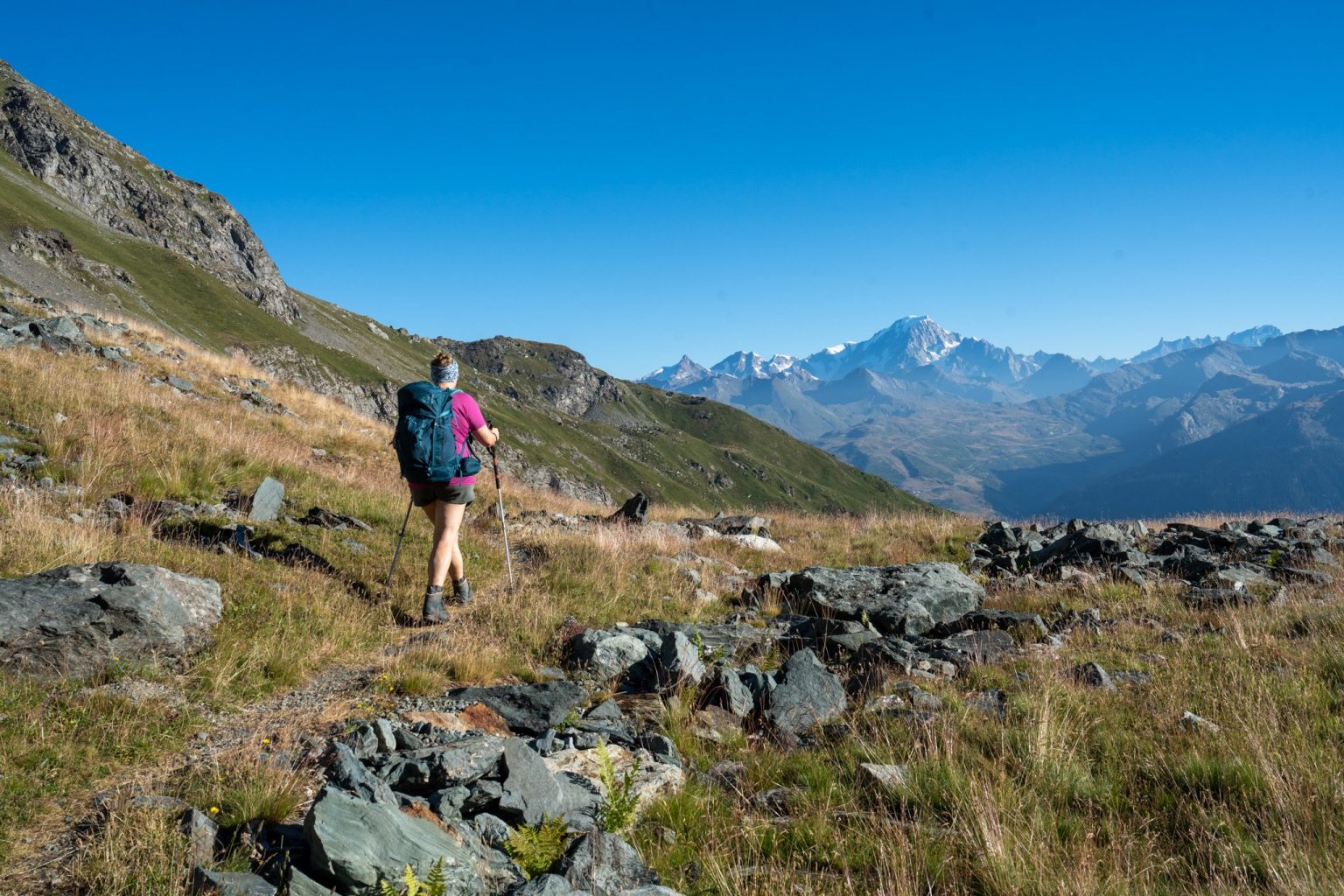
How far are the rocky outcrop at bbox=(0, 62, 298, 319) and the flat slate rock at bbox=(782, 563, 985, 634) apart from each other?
619 feet

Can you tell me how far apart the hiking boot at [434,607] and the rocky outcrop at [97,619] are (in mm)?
2341

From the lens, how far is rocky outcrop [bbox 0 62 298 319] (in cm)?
15525

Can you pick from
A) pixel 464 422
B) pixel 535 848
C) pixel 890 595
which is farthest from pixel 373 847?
pixel 890 595

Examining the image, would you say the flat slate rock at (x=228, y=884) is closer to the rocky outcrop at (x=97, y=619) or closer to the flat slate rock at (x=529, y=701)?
the flat slate rock at (x=529, y=701)

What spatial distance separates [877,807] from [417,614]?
20.0ft

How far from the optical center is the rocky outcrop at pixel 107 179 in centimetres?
15525

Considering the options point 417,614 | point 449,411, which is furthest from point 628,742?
point 449,411

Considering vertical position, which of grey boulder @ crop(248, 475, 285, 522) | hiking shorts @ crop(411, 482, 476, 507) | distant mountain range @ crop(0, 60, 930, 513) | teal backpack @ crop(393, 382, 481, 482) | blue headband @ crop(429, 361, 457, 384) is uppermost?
distant mountain range @ crop(0, 60, 930, 513)

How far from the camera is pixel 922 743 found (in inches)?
213

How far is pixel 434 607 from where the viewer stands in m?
8.47

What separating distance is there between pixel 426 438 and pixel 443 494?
727mm

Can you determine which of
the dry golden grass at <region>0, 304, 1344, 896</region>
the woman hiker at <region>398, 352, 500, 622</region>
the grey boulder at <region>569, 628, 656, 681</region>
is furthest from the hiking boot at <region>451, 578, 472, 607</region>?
the grey boulder at <region>569, 628, 656, 681</region>

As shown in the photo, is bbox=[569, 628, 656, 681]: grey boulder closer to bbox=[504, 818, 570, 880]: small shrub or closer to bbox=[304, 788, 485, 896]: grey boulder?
bbox=[504, 818, 570, 880]: small shrub

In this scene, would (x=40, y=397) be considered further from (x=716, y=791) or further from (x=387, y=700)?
(x=716, y=791)
